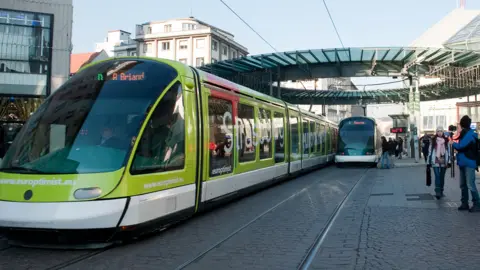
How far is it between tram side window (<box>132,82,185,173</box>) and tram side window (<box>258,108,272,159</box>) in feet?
15.9

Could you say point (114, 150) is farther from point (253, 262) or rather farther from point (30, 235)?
point (253, 262)

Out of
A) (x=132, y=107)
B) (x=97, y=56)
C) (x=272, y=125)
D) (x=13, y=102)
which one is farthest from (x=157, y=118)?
(x=97, y=56)

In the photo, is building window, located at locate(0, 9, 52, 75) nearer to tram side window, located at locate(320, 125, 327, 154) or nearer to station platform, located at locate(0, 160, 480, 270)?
tram side window, located at locate(320, 125, 327, 154)

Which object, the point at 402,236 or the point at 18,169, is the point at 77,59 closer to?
the point at 18,169

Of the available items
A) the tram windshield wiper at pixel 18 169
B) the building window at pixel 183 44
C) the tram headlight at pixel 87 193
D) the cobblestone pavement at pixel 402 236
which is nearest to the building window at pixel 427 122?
the building window at pixel 183 44

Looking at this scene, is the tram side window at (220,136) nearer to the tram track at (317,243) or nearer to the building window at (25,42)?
the tram track at (317,243)

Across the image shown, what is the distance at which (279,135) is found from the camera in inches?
558

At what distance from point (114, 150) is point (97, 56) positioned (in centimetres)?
4106

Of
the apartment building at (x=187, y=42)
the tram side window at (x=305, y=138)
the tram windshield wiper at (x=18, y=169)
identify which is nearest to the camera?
the tram windshield wiper at (x=18, y=169)

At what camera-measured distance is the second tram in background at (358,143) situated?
23.9 m

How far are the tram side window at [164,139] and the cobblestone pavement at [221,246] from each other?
3.54 feet

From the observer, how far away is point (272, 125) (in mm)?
13391

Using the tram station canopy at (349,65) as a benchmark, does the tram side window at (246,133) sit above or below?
below

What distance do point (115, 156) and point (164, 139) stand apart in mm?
933
